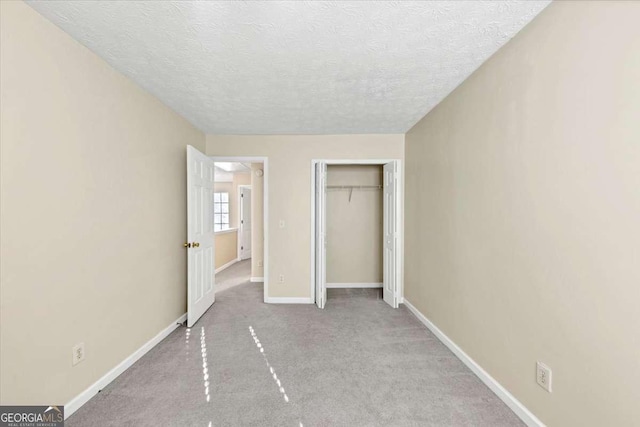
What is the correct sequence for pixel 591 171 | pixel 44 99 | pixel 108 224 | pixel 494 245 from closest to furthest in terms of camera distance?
→ pixel 591 171, pixel 44 99, pixel 494 245, pixel 108 224

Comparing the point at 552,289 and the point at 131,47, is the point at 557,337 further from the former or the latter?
the point at 131,47

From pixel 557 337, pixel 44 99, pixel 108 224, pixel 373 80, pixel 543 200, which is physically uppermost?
pixel 373 80

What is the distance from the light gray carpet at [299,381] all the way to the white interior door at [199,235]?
1.14 ft

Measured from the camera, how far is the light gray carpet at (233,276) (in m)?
4.62

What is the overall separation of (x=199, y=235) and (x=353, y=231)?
2.52 m

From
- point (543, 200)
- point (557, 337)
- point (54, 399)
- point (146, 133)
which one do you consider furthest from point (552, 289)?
point (146, 133)

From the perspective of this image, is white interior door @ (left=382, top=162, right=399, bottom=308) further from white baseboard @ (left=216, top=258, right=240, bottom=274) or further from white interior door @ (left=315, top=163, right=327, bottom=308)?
white baseboard @ (left=216, top=258, right=240, bottom=274)

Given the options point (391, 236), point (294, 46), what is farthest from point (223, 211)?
point (294, 46)

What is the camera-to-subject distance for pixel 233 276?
530cm

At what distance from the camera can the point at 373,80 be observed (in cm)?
215

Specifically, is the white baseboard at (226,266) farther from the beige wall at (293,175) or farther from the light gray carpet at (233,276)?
the beige wall at (293,175)

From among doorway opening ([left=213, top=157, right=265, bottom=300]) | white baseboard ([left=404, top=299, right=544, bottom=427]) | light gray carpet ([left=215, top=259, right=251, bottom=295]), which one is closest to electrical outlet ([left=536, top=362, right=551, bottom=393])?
white baseboard ([left=404, top=299, right=544, bottom=427])

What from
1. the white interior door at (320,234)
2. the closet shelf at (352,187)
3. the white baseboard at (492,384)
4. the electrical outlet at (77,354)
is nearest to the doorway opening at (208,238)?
the white interior door at (320,234)

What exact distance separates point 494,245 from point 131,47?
2.83m
